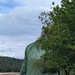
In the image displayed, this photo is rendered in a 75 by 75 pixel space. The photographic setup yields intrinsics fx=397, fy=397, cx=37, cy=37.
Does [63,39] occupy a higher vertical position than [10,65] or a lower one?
lower

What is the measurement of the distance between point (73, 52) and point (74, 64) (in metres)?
0.77

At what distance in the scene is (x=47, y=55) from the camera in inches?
1092

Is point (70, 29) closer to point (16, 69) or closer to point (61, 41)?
point (61, 41)

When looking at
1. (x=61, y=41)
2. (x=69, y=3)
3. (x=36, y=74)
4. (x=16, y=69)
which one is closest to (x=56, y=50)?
(x=61, y=41)

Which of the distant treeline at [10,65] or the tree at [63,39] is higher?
the distant treeline at [10,65]

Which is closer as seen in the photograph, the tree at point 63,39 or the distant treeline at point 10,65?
the tree at point 63,39

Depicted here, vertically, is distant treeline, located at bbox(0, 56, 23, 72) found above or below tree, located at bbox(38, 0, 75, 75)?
above

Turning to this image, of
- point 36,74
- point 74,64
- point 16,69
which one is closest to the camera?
point 74,64

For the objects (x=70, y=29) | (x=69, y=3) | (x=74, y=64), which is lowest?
(x=74, y=64)

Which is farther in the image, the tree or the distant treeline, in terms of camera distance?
the distant treeline

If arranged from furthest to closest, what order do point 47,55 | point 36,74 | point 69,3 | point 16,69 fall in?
point 16,69 → point 36,74 → point 47,55 → point 69,3

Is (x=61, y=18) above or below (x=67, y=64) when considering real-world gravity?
above

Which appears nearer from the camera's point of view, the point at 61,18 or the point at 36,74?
the point at 61,18

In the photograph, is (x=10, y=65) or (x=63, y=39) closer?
(x=63, y=39)
